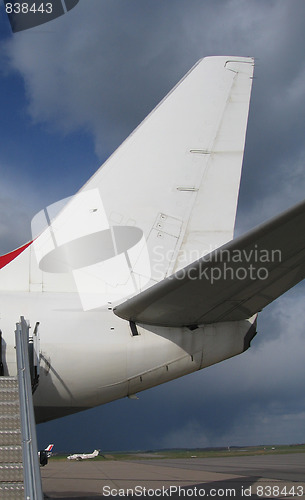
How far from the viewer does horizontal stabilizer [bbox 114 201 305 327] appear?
203 inches

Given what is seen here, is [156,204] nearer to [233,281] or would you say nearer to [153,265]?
[153,265]

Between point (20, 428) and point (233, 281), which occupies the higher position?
point (233, 281)

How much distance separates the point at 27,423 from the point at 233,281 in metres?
2.79

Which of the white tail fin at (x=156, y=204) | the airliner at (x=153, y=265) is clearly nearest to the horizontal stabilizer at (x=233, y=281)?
the airliner at (x=153, y=265)

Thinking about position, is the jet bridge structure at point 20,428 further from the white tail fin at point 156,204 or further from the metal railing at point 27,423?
the white tail fin at point 156,204

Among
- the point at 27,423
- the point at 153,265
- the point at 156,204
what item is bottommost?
the point at 27,423

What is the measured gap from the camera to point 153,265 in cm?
831

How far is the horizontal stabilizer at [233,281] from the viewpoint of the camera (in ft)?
17.0

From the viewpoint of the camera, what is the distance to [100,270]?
8109 mm

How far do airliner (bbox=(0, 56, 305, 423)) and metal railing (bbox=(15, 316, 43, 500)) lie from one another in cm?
63

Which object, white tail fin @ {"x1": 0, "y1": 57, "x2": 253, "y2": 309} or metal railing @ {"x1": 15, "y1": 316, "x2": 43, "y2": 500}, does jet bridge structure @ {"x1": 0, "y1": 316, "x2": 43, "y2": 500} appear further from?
white tail fin @ {"x1": 0, "y1": 57, "x2": 253, "y2": 309}

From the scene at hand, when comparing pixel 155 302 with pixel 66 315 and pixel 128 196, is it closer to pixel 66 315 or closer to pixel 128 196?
pixel 66 315

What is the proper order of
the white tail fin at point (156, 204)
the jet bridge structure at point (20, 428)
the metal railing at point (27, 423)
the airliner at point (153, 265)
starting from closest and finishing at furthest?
the metal railing at point (27, 423) < the jet bridge structure at point (20, 428) < the airliner at point (153, 265) < the white tail fin at point (156, 204)

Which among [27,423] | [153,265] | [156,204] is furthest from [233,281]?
[156,204]
